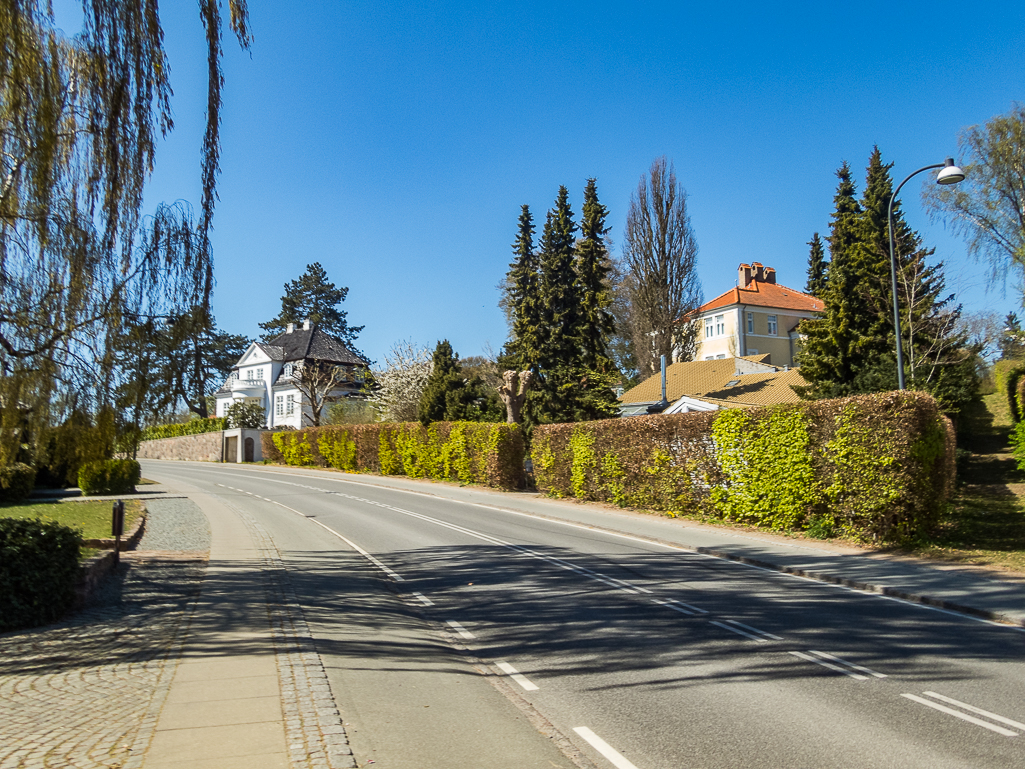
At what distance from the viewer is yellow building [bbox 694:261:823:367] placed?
68.4 metres

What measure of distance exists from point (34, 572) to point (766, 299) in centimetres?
7016

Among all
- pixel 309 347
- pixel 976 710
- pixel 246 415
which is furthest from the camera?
pixel 309 347

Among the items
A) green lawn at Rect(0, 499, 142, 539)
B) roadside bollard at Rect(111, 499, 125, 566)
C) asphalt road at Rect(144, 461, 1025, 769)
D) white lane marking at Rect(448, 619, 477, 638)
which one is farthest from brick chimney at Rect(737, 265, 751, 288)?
white lane marking at Rect(448, 619, 477, 638)

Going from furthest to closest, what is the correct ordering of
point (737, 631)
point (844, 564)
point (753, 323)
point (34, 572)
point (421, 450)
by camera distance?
point (753, 323)
point (421, 450)
point (844, 564)
point (34, 572)
point (737, 631)

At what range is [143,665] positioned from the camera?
6.88m

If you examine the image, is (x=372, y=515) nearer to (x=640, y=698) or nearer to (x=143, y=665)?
(x=143, y=665)

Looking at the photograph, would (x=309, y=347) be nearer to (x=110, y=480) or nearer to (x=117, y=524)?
(x=110, y=480)

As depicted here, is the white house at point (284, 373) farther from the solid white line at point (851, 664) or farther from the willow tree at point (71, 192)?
the solid white line at point (851, 664)

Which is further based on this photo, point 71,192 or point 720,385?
point 720,385

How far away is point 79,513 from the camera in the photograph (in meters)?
21.1

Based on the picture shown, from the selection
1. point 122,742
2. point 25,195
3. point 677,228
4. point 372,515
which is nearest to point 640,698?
point 122,742

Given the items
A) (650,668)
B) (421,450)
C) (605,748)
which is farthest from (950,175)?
(421,450)

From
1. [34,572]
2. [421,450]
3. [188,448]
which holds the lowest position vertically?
[34,572]

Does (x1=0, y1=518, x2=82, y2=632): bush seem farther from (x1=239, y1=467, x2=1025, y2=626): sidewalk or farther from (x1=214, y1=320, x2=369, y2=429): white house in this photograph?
(x1=214, y1=320, x2=369, y2=429): white house
